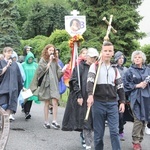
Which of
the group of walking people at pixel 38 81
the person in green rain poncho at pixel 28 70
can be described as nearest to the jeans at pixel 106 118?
the group of walking people at pixel 38 81

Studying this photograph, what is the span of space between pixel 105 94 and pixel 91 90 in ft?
0.75

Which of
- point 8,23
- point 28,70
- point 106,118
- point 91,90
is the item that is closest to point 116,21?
point 28,70

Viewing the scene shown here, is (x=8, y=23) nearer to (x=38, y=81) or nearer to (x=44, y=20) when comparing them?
(x=44, y=20)

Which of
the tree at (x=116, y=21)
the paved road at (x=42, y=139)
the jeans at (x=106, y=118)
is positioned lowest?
the paved road at (x=42, y=139)

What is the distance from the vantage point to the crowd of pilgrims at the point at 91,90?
18.7 ft

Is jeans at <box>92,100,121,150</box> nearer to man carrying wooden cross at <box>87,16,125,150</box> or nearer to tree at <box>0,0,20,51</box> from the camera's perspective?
man carrying wooden cross at <box>87,16,125,150</box>

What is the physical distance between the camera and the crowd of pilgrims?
5.70 meters

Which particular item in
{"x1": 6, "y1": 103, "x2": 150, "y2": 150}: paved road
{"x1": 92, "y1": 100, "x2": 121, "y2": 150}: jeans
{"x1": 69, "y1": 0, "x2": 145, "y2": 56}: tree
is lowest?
{"x1": 6, "y1": 103, "x2": 150, "y2": 150}: paved road

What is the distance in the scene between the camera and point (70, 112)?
22.7 feet

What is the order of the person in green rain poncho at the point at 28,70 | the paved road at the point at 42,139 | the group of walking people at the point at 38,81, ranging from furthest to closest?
the person in green rain poncho at the point at 28,70 < the group of walking people at the point at 38,81 < the paved road at the point at 42,139

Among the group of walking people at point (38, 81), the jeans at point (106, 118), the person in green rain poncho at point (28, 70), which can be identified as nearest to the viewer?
the jeans at point (106, 118)

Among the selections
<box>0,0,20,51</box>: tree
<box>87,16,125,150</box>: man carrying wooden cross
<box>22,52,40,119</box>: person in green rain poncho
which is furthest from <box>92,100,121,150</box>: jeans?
<box>0,0,20,51</box>: tree

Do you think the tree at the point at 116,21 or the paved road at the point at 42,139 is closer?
the paved road at the point at 42,139

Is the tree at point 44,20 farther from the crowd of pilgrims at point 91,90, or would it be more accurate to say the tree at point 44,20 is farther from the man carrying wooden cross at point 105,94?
the man carrying wooden cross at point 105,94
